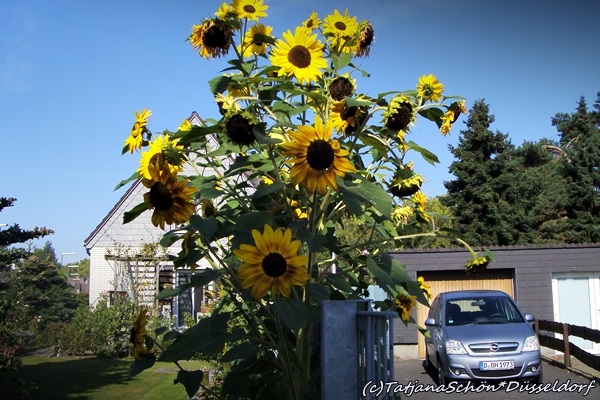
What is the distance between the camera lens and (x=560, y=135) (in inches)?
2095

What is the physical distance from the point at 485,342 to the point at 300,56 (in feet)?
29.4

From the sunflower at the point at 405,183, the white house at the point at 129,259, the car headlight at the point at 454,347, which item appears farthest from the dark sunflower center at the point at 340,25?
the white house at the point at 129,259

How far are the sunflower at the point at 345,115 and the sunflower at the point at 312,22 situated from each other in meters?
0.65

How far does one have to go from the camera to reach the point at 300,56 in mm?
2986

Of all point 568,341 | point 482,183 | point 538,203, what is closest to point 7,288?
point 568,341

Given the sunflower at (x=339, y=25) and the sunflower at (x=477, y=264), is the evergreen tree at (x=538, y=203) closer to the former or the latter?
the sunflower at (x=477, y=264)

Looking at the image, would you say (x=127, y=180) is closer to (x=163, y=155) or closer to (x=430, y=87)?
(x=163, y=155)

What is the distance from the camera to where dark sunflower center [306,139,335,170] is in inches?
95.3

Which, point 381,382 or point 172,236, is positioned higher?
point 172,236

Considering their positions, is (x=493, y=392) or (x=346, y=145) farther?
(x=493, y=392)

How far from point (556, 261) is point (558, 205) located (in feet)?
68.7

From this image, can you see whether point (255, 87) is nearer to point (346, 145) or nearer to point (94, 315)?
point (346, 145)

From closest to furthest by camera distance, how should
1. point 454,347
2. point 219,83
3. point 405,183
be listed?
1. point 219,83
2. point 405,183
3. point 454,347

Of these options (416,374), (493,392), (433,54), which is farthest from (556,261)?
(433,54)
